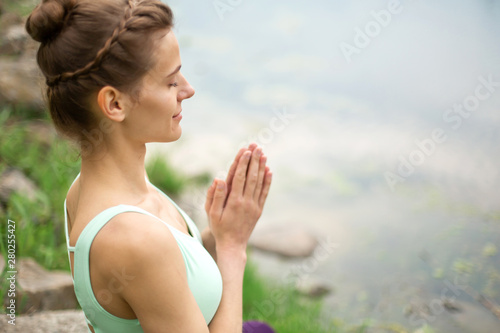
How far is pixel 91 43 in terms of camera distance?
3.89 feet

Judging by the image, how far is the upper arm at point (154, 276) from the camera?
3.81 feet

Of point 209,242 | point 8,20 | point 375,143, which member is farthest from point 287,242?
point 8,20

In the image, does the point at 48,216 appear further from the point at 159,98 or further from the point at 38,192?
the point at 159,98

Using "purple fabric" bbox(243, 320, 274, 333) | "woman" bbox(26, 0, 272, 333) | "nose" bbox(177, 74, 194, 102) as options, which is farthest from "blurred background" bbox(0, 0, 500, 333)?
"nose" bbox(177, 74, 194, 102)

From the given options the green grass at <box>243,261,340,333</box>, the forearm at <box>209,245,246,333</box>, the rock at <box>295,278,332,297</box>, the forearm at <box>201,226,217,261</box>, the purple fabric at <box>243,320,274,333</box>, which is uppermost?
the forearm at <box>209,245,246,333</box>

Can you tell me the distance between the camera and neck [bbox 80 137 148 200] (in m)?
1.32

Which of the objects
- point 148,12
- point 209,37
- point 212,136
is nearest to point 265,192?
point 148,12

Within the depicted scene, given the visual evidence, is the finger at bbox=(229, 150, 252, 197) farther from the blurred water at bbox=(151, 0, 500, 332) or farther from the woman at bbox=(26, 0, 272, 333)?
the blurred water at bbox=(151, 0, 500, 332)

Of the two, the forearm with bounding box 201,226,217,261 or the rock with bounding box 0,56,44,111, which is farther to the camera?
the rock with bounding box 0,56,44,111

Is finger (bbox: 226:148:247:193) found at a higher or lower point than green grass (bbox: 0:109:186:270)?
higher

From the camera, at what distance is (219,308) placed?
140cm

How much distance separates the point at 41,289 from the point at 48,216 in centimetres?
74

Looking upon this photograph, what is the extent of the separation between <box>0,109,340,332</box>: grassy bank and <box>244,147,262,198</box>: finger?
133 centimetres

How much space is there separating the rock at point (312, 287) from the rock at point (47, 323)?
1938mm
